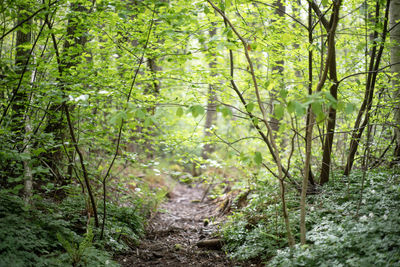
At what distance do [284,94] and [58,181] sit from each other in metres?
5.15

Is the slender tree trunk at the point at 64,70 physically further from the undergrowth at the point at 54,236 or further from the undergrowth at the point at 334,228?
the undergrowth at the point at 334,228

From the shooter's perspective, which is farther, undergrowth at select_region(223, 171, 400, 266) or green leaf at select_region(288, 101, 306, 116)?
undergrowth at select_region(223, 171, 400, 266)

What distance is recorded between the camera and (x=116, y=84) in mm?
4395

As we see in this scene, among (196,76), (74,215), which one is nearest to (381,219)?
(196,76)

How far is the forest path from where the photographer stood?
4.38 meters

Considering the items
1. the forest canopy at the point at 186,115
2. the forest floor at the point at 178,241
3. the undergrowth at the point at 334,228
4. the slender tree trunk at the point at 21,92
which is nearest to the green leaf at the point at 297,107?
the forest canopy at the point at 186,115

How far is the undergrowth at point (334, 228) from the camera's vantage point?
110 inches

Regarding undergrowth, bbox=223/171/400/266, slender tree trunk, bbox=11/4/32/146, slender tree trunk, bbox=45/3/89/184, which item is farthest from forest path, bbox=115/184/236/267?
slender tree trunk, bbox=11/4/32/146

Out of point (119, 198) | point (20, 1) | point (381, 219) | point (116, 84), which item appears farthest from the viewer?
point (119, 198)

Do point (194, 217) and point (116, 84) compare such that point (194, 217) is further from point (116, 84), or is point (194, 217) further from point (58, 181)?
point (116, 84)

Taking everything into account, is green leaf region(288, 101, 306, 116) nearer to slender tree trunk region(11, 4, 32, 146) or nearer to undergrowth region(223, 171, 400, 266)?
undergrowth region(223, 171, 400, 266)

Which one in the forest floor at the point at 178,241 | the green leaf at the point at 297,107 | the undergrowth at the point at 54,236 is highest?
the green leaf at the point at 297,107

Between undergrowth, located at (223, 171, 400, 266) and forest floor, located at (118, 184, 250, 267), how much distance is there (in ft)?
1.75

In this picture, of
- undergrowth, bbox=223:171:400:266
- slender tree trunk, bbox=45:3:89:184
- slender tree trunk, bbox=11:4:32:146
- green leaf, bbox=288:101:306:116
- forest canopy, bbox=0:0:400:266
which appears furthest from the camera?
slender tree trunk, bbox=45:3:89:184
